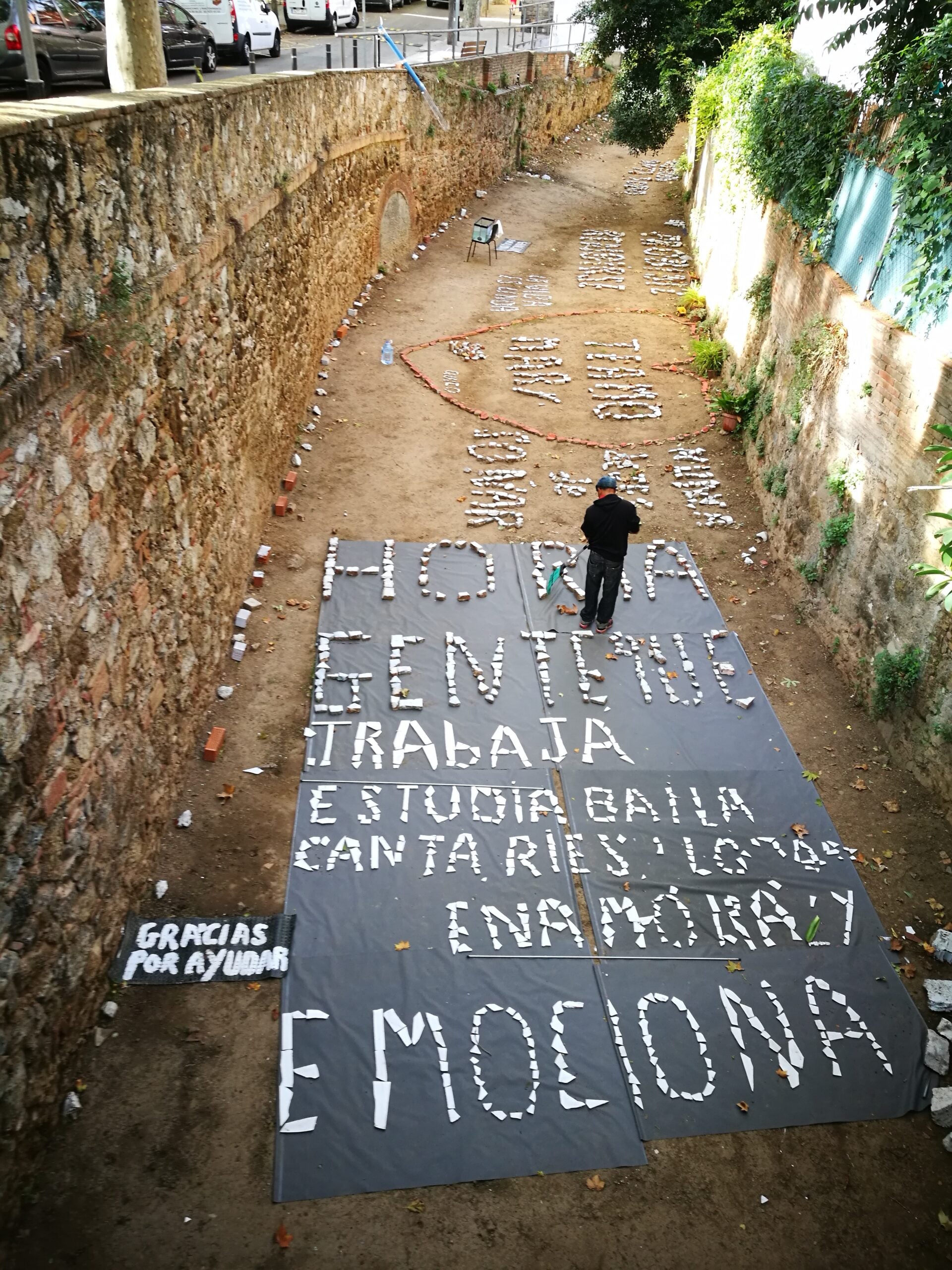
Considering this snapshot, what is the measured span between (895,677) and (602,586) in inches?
113

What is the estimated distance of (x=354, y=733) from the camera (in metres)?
7.50

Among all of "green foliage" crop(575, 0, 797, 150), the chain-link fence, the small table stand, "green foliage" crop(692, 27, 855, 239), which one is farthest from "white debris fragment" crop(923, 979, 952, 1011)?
"green foliage" crop(575, 0, 797, 150)

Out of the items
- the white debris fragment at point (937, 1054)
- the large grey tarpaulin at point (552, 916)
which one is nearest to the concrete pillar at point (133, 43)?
the large grey tarpaulin at point (552, 916)

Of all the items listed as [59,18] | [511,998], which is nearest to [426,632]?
[511,998]

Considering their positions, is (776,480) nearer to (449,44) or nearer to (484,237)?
(484,237)

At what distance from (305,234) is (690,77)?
11.6 metres

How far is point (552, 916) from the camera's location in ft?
20.2

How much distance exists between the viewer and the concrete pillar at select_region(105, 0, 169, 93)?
923 centimetres

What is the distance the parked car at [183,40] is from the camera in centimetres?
1438

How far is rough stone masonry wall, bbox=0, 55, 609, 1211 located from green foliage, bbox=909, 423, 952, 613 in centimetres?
539

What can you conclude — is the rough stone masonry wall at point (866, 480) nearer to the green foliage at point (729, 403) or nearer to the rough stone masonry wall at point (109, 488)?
the green foliage at point (729, 403)

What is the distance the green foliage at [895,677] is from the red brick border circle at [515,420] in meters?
5.33

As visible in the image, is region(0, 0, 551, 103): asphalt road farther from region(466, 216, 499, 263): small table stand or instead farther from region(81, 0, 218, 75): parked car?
region(466, 216, 499, 263): small table stand

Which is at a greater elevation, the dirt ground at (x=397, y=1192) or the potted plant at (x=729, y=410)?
the potted plant at (x=729, y=410)
